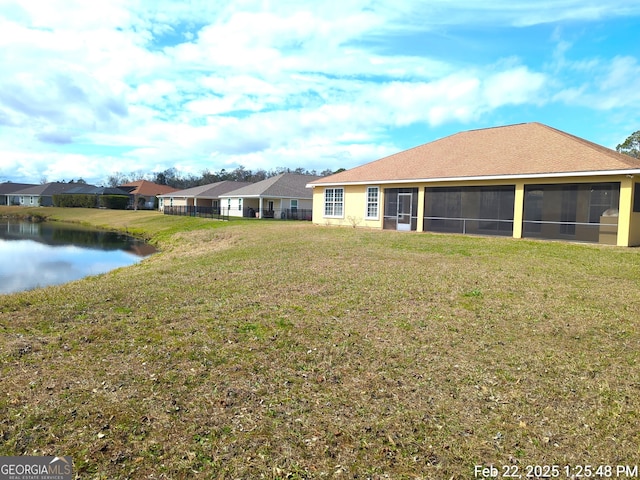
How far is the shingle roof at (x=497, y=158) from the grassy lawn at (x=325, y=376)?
26.3 ft

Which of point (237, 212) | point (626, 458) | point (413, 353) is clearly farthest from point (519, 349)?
point (237, 212)

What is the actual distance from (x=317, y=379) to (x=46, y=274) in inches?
561

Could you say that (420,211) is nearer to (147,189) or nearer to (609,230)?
(609,230)

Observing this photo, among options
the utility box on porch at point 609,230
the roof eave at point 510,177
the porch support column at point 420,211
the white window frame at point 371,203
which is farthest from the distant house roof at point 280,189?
the utility box on porch at point 609,230

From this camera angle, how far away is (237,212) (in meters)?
41.2

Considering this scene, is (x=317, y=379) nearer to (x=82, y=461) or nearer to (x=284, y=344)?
(x=284, y=344)

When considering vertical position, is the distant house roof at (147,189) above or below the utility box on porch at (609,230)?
above

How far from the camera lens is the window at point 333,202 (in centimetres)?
2509

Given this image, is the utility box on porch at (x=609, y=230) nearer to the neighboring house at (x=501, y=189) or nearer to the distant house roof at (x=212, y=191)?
the neighboring house at (x=501, y=189)

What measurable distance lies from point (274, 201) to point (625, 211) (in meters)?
28.6

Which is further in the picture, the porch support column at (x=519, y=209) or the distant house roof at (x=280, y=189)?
the distant house roof at (x=280, y=189)

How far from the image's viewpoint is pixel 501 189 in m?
18.6

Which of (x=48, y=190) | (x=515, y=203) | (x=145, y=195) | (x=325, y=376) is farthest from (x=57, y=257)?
(x=48, y=190)

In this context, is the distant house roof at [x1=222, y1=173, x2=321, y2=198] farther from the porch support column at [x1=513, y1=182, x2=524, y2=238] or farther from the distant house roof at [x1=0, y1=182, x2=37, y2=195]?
the distant house roof at [x1=0, y1=182, x2=37, y2=195]
